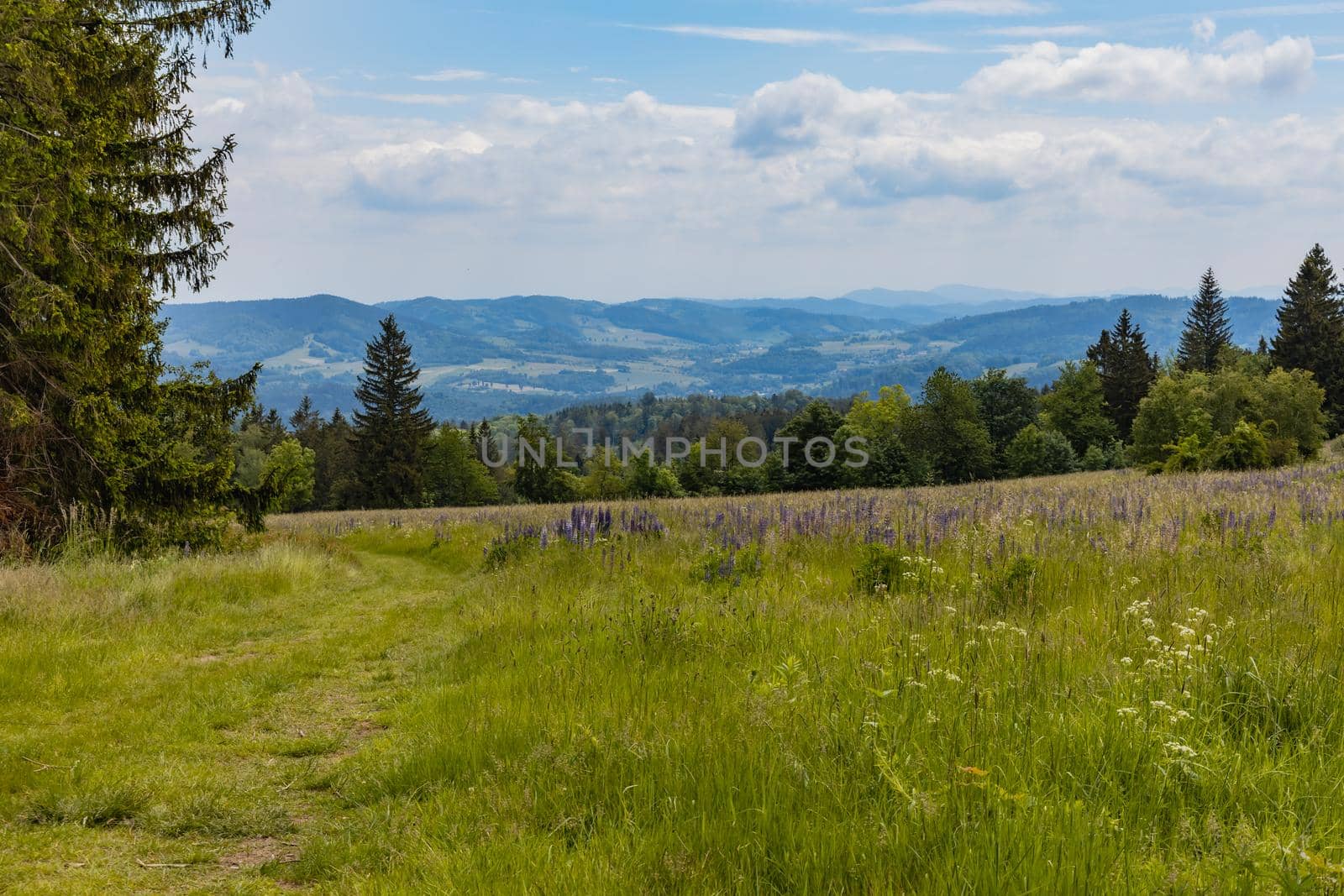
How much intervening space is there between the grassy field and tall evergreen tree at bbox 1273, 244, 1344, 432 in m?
79.3

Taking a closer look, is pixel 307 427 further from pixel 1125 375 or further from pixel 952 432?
pixel 1125 375

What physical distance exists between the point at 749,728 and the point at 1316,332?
90.2m

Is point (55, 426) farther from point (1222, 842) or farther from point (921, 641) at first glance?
point (1222, 842)

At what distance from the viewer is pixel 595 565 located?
10.9 m

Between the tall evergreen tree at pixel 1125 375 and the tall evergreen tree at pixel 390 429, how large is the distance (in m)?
69.9

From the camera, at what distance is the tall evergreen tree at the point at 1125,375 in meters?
90.2

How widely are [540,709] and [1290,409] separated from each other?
63.7m

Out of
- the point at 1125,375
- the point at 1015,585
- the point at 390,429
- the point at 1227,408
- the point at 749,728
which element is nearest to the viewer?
the point at 749,728

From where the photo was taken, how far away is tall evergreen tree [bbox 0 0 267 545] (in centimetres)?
1104

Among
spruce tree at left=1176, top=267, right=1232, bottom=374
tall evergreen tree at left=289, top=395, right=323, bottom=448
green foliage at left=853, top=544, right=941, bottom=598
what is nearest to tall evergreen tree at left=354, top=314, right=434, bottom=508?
tall evergreen tree at left=289, top=395, right=323, bottom=448

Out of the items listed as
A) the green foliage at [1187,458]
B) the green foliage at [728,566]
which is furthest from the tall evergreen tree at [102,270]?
the green foliage at [1187,458]

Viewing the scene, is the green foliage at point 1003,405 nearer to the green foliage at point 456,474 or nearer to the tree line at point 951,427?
the tree line at point 951,427

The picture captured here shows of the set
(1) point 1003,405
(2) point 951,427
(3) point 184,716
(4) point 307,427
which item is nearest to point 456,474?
(4) point 307,427

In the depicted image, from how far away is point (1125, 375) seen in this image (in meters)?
91.8
